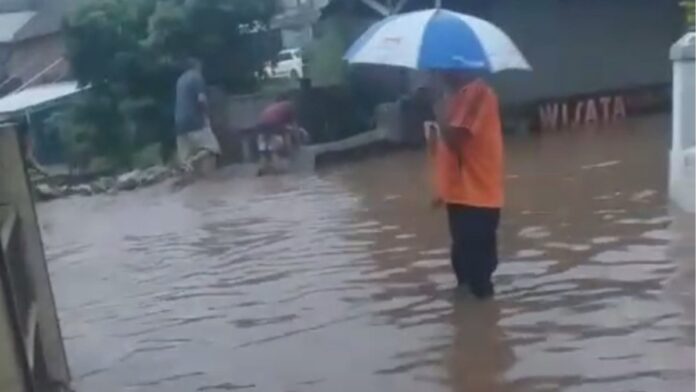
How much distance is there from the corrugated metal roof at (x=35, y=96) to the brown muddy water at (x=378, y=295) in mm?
14785

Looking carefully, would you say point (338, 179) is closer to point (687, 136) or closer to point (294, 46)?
point (687, 136)

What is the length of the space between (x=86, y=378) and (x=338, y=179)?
9559 mm

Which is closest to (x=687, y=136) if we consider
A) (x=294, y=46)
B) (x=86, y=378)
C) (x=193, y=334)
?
(x=193, y=334)

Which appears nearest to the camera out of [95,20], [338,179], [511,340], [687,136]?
[511,340]

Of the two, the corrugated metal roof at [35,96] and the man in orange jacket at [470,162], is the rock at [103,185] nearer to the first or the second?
the corrugated metal roof at [35,96]

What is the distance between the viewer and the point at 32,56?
3550 cm

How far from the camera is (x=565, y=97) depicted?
22328 millimetres

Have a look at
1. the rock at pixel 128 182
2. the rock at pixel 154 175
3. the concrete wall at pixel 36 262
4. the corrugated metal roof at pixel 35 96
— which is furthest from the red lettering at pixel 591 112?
the concrete wall at pixel 36 262

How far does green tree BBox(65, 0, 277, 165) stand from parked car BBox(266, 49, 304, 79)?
0.34m

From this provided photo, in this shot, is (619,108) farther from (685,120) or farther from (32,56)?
(32,56)

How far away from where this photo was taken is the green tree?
72.1 feet

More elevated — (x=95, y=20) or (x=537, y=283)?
(x=95, y=20)

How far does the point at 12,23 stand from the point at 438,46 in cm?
3040

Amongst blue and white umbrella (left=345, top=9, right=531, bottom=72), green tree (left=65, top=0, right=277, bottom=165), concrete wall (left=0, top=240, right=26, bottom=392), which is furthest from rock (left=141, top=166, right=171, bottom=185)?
concrete wall (left=0, top=240, right=26, bottom=392)
